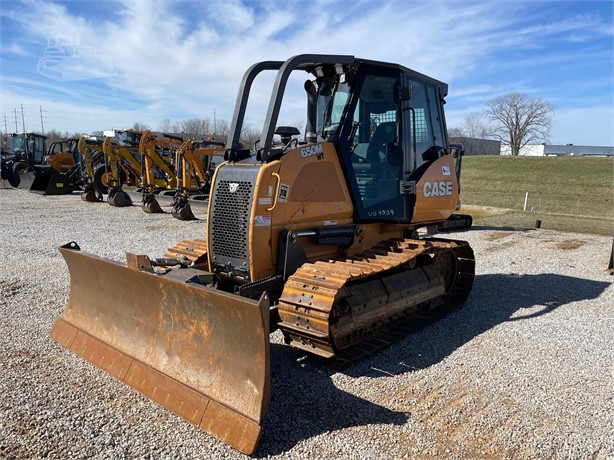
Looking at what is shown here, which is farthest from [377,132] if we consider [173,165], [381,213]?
[173,165]

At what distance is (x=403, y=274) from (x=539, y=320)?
78.0 inches

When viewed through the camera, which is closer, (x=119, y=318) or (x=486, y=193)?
(x=119, y=318)

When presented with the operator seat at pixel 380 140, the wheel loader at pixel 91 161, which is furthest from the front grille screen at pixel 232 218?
the wheel loader at pixel 91 161

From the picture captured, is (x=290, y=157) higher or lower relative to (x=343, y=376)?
higher

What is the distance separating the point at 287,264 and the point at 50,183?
21399 millimetres

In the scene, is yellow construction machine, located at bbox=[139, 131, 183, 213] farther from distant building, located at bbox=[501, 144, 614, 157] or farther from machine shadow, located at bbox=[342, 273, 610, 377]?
distant building, located at bbox=[501, 144, 614, 157]

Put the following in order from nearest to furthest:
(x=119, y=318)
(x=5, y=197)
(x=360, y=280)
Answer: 1. (x=119, y=318)
2. (x=360, y=280)
3. (x=5, y=197)

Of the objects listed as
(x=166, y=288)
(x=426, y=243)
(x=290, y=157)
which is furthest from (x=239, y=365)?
(x=426, y=243)

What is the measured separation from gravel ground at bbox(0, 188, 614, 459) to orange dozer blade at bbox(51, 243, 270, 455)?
123 mm

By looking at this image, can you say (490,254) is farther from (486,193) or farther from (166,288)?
(486,193)

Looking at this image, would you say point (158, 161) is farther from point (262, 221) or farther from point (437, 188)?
point (262, 221)

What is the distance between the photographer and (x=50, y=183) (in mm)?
22641

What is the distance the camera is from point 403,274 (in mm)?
5520

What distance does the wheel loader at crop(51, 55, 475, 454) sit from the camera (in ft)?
12.2
